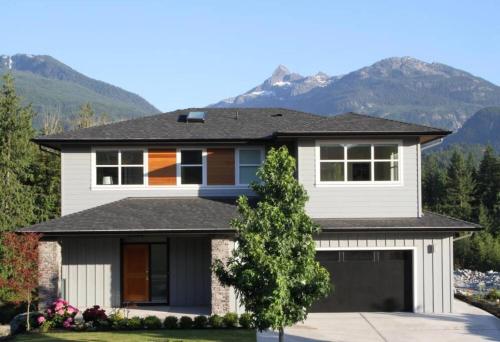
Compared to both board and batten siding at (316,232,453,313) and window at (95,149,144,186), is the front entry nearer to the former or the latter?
window at (95,149,144,186)

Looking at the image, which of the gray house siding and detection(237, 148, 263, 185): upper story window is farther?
detection(237, 148, 263, 185): upper story window

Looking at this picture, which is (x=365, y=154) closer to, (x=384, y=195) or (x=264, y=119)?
(x=384, y=195)

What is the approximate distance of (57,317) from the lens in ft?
58.6

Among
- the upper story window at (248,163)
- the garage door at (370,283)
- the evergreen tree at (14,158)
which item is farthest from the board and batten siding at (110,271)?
the evergreen tree at (14,158)

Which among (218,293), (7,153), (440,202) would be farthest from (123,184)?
(440,202)

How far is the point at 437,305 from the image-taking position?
66.1 ft

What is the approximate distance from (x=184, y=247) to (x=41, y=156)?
834 inches

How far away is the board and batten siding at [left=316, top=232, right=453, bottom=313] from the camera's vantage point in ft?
65.7

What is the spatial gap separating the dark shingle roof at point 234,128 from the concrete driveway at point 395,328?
5609 millimetres

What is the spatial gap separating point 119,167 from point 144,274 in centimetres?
372

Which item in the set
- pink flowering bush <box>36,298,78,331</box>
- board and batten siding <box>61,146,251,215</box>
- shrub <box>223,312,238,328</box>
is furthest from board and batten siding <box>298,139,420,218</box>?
pink flowering bush <box>36,298,78,331</box>

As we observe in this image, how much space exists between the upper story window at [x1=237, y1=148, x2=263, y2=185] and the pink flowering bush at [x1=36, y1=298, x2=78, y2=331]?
23.7ft

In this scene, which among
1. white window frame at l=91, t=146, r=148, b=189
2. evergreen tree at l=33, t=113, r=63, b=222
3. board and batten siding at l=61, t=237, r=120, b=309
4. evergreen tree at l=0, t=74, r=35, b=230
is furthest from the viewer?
evergreen tree at l=33, t=113, r=63, b=222

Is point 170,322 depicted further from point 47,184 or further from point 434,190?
point 434,190
